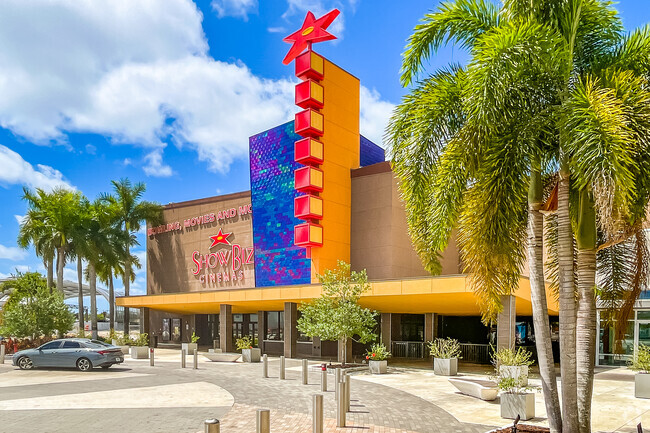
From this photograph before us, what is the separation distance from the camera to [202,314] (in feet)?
157

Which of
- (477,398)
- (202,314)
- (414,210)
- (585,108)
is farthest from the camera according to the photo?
(202,314)

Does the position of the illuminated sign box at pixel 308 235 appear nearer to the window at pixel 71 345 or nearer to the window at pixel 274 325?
the window at pixel 274 325

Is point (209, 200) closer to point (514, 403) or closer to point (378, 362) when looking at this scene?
point (378, 362)

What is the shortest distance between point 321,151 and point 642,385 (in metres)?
21.6

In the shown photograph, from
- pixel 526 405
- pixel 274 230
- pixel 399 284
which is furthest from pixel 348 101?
pixel 526 405

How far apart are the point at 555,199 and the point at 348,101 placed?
84.4 ft

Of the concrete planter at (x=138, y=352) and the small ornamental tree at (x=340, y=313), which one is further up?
the small ornamental tree at (x=340, y=313)

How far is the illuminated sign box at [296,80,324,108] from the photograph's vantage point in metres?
32.8

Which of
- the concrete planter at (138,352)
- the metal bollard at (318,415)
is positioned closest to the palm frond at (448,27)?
the metal bollard at (318,415)

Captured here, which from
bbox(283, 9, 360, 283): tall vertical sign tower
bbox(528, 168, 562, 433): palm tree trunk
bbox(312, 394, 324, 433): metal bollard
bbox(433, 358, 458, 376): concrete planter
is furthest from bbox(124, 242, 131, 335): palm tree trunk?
bbox(528, 168, 562, 433): palm tree trunk

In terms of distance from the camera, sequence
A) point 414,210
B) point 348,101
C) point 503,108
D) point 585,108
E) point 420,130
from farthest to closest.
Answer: point 348,101
point 414,210
point 420,130
point 503,108
point 585,108

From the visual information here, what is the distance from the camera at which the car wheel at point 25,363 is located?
993 inches

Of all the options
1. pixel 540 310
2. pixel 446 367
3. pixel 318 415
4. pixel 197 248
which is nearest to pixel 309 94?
pixel 446 367

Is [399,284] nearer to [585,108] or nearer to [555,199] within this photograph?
[555,199]
